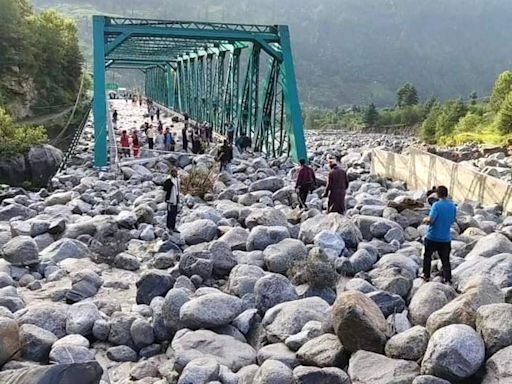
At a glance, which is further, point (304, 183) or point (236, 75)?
point (236, 75)

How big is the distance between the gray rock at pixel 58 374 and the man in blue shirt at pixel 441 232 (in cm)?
473

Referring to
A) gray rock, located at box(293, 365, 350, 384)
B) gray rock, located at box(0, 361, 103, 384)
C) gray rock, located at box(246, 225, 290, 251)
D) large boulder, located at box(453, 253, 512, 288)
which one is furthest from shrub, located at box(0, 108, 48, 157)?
gray rock, located at box(293, 365, 350, 384)

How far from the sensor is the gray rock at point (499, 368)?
16.3ft

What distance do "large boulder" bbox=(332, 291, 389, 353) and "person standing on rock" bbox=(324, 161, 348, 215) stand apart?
5.85 metres

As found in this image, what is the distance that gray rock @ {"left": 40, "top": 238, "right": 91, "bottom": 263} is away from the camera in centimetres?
959

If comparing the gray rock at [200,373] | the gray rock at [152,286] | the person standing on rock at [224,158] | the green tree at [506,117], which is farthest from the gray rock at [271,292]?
the green tree at [506,117]

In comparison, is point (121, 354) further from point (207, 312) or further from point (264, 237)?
point (264, 237)

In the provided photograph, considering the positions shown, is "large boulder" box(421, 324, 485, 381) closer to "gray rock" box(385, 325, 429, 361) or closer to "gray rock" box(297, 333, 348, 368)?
"gray rock" box(385, 325, 429, 361)

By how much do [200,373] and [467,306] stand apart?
275cm

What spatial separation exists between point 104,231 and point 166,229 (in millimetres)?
1212

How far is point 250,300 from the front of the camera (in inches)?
293

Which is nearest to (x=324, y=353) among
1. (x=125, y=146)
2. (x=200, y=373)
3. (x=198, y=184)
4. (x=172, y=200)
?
(x=200, y=373)

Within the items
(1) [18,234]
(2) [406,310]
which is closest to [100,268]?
(1) [18,234]

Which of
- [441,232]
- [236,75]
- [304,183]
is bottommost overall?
[441,232]
